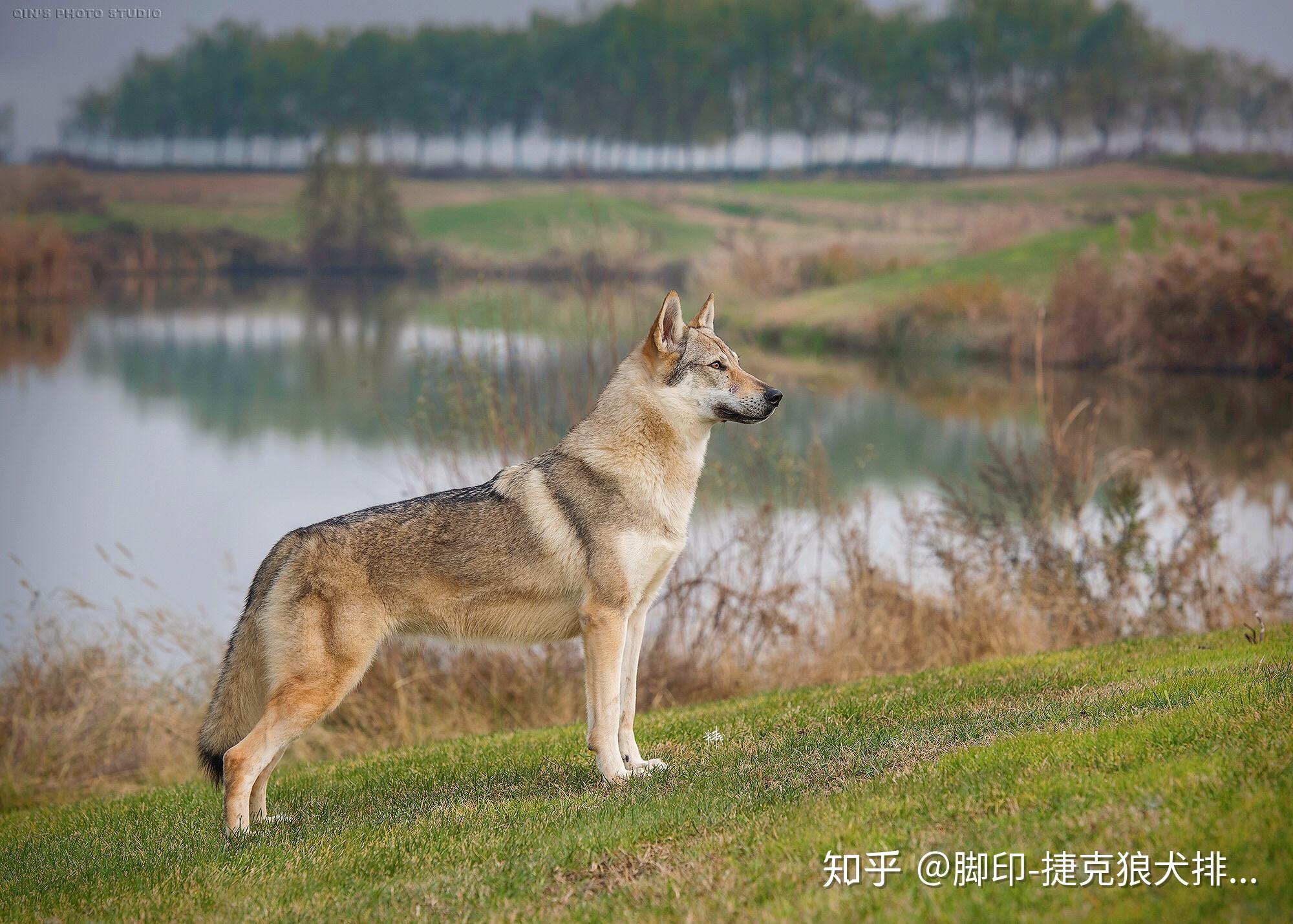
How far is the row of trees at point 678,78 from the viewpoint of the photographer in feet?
195

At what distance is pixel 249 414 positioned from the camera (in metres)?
27.2

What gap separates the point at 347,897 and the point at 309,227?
55.8 metres

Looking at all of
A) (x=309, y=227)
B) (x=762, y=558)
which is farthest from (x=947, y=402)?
(x=309, y=227)

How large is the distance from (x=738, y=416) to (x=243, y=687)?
2989 mm

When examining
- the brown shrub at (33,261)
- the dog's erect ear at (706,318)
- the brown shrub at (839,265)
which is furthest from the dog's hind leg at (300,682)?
the brown shrub at (839,265)

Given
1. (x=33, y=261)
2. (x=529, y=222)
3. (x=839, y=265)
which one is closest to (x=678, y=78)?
(x=529, y=222)

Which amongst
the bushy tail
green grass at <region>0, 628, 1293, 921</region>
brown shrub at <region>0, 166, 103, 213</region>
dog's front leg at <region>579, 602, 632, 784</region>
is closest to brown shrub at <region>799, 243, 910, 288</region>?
brown shrub at <region>0, 166, 103, 213</region>

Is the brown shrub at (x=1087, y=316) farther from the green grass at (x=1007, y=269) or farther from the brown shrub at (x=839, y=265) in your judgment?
the brown shrub at (x=839, y=265)

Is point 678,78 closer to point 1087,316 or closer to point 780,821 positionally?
point 1087,316

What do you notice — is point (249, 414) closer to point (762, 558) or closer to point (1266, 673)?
point (762, 558)

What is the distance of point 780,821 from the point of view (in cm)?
511

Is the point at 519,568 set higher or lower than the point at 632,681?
higher

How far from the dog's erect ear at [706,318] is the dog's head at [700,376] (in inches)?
4.7

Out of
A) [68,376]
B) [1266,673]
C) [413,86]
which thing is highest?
[413,86]
